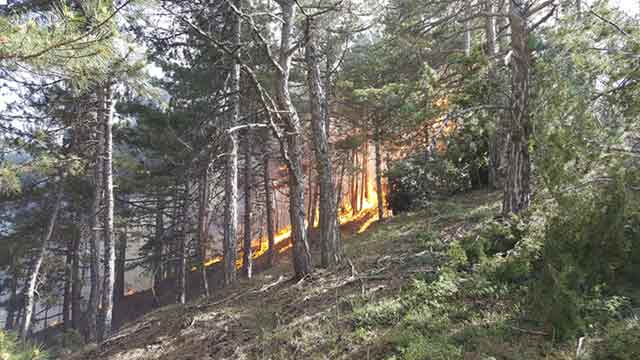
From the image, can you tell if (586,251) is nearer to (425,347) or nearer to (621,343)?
(621,343)

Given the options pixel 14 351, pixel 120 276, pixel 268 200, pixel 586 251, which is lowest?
pixel 120 276

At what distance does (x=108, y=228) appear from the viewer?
8445mm

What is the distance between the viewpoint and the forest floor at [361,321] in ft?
11.0

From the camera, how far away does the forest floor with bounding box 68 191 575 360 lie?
11.0ft

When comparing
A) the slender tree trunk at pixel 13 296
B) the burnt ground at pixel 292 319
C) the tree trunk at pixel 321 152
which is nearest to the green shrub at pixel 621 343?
the burnt ground at pixel 292 319

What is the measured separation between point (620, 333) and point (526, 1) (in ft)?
17.0

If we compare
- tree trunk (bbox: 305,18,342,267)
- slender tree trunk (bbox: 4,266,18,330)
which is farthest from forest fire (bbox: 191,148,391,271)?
tree trunk (bbox: 305,18,342,267)

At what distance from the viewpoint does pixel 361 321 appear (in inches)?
164

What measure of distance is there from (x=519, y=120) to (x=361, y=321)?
13.6ft

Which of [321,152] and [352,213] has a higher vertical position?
[321,152]

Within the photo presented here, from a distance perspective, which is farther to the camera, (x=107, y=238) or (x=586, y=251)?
(x=107, y=238)

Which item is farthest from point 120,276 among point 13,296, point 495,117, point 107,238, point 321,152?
point 495,117

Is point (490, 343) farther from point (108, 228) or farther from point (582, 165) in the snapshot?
point (108, 228)

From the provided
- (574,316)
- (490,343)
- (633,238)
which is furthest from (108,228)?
(633,238)
